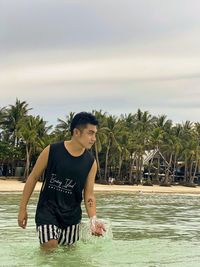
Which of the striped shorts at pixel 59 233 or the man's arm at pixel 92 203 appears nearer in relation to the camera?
the striped shorts at pixel 59 233

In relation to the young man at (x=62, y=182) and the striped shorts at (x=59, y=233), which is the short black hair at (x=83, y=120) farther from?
the striped shorts at (x=59, y=233)

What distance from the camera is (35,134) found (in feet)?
220

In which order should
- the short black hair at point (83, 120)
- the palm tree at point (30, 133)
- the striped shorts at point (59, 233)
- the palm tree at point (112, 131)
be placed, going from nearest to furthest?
the striped shorts at point (59, 233)
the short black hair at point (83, 120)
the palm tree at point (30, 133)
the palm tree at point (112, 131)

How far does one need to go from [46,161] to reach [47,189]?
0.29 m

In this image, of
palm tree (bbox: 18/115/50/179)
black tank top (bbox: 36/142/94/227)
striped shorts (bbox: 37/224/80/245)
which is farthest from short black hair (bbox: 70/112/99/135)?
palm tree (bbox: 18/115/50/179)

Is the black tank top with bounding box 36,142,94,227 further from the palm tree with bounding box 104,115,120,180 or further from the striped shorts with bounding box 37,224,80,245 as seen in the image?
the palm tree with bounding box 104,115,120,180

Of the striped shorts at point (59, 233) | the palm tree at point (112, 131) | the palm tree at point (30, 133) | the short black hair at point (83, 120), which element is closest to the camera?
the striped shorts at point (59, 233)

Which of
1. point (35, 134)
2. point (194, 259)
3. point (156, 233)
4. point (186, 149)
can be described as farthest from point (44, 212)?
point (186, 149)

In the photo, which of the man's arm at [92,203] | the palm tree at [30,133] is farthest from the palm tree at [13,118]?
the man's arm at [92,203]

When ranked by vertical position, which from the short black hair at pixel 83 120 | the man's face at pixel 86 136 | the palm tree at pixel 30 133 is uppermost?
the palm tree at pixel 30 133

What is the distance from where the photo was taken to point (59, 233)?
5.95 metres

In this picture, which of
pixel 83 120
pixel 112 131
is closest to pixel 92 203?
pixel 83 120

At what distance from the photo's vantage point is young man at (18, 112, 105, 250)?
227 inches

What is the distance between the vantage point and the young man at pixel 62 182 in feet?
18.9
